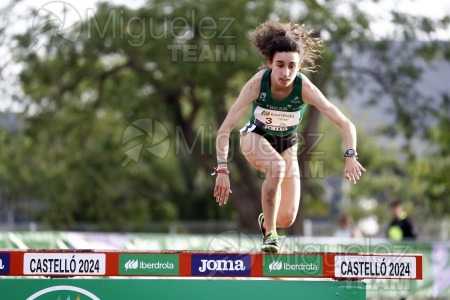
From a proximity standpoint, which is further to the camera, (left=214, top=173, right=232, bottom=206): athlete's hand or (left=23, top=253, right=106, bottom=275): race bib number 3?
(left=214, top=173, right=232, bottom=206): athlete's hand

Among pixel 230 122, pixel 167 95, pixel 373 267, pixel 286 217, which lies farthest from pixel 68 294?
pixel 167 95

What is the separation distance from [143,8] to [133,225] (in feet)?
31.0

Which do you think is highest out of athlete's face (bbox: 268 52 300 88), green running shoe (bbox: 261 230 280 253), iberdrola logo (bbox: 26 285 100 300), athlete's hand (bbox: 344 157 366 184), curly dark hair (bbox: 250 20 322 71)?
curly dark hair (bbox: 250 20 322 71)

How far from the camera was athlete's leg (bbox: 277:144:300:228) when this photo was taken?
718 cm

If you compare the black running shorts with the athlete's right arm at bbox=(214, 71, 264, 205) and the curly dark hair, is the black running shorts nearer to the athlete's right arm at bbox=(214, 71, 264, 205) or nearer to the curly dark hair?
the athlete's right arm at bbox=(214, 71, 264, 205)

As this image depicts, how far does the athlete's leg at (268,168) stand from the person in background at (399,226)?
33.0 ft

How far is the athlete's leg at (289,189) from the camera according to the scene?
23.6ft

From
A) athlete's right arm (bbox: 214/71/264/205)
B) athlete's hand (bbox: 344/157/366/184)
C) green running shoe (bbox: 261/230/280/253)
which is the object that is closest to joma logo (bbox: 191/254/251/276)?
green running shoe (bbox: 261/230/280/253)

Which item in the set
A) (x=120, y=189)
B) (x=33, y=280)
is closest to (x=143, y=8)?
(x=120, y=189)

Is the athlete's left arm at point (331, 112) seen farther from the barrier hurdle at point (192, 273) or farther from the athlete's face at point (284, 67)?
the barrier hurdle at point (192, 273)

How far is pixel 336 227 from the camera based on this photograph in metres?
28.3

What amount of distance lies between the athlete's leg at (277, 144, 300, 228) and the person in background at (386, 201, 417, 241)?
9.66 metres

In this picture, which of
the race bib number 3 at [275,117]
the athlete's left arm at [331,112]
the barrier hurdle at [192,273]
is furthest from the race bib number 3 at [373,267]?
the race bib number 3 at [275,117]

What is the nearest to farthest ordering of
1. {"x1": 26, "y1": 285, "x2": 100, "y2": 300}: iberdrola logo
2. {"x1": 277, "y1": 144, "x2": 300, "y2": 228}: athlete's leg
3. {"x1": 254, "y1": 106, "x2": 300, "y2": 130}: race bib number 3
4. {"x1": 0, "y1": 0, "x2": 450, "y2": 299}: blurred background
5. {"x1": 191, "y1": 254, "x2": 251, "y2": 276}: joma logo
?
{"x1": 191, "y1": 254, "x2": 251, "y2": 276}: joma logo
{"x1": 26, "y1": 285, "x2": 100, "y2": 300}: iberdrola logo
{"x1": 254, "y1": 106, "x2": 300, "y2": 130}: race bib number 3
{"x1": 277, "y1": 144, "x2": 300, "y2": 228}: athlete's leg
{"x1": 0, "y1": 0, "x2": 450, "y2": 299}: blurred background
